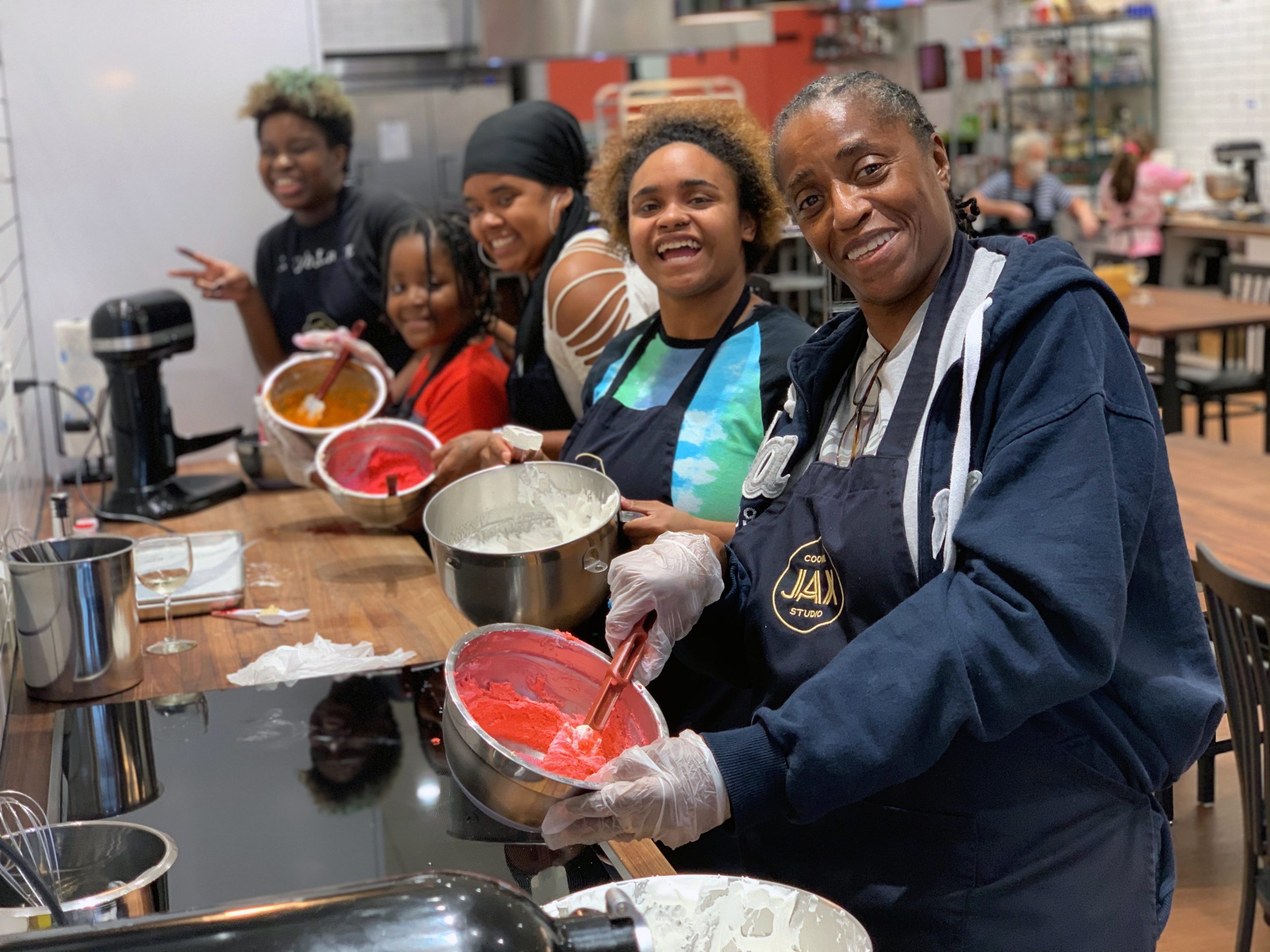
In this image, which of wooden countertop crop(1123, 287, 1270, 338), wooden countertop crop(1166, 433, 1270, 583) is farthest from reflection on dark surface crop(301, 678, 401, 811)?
wooden countertop crop(1123, 287, 1270, 338)

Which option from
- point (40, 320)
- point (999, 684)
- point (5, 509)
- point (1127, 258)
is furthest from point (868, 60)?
point (999, 684)

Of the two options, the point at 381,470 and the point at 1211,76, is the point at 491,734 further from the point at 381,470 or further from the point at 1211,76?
the point at 1211,76

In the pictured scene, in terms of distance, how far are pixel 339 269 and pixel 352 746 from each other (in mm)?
2174

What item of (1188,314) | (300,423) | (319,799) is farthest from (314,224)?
(1188,314)

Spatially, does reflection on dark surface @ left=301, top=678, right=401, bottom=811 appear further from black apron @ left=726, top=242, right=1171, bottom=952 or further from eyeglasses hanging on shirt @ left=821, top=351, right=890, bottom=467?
eyeglasses hanging on shirt @ left=821, top=351, right=890, bottom=467

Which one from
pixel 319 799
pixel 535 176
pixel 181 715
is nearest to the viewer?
pixel 319 799

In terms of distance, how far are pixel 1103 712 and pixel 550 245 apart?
177 cm

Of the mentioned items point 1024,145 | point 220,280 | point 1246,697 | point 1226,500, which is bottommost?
point 1246,697

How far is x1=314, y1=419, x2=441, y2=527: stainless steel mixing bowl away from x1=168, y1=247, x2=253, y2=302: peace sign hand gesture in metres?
1.15

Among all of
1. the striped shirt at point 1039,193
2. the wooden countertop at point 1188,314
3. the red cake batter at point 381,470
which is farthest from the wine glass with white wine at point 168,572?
the striped shirt at point 1039,193

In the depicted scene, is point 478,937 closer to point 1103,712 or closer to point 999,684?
point 999,684

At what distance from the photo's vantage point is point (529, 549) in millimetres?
1668

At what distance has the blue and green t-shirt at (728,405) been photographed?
1.88 metres

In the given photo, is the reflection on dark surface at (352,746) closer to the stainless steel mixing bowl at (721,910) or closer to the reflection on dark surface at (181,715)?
the reflection on dark surface at (181,715)
